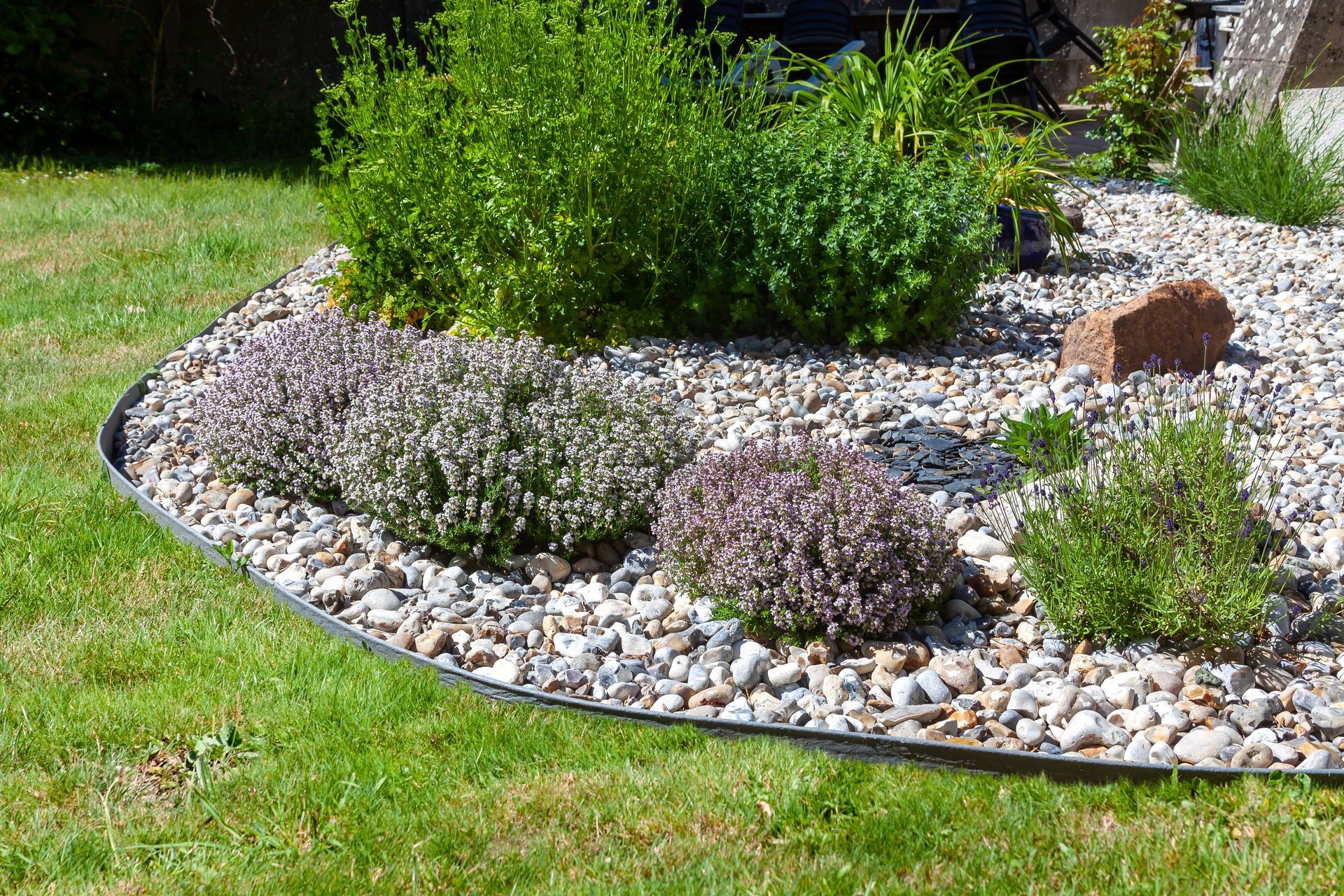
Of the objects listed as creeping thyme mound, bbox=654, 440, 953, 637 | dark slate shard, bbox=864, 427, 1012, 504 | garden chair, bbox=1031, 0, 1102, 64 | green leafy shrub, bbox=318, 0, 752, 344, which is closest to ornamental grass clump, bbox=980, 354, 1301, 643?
creeping thyme mound, bbox=654, 440, 953, 637

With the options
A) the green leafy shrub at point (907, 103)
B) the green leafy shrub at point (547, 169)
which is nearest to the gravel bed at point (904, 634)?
the green leafy shrub at point (547, 169)

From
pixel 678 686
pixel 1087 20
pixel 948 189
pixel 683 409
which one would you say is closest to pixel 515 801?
pixel 678 686

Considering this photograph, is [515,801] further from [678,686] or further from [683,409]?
[683,409]

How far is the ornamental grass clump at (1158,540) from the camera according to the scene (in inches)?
104

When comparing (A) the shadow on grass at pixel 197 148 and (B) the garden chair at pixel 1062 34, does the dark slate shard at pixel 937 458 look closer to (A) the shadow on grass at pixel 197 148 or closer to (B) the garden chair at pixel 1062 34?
(A) the shadow on grass at pixel 197 148

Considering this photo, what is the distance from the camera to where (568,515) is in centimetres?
318

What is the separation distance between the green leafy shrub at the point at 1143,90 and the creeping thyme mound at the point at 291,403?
5890 millimetres

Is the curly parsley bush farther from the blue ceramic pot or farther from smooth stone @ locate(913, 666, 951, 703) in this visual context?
smooth stone @ locate(913, 666, 951, 703)

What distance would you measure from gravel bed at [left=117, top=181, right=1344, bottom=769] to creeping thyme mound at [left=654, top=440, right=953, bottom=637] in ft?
0.28

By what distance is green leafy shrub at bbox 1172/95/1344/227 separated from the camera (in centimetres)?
635

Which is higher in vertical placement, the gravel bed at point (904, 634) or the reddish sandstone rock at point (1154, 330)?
the reddish sandstone rock at point (1154, 330)

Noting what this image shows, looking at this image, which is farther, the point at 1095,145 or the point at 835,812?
the point at 1095,145

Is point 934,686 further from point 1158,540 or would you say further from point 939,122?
point 939,122

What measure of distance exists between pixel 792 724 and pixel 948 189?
2.90 metres
